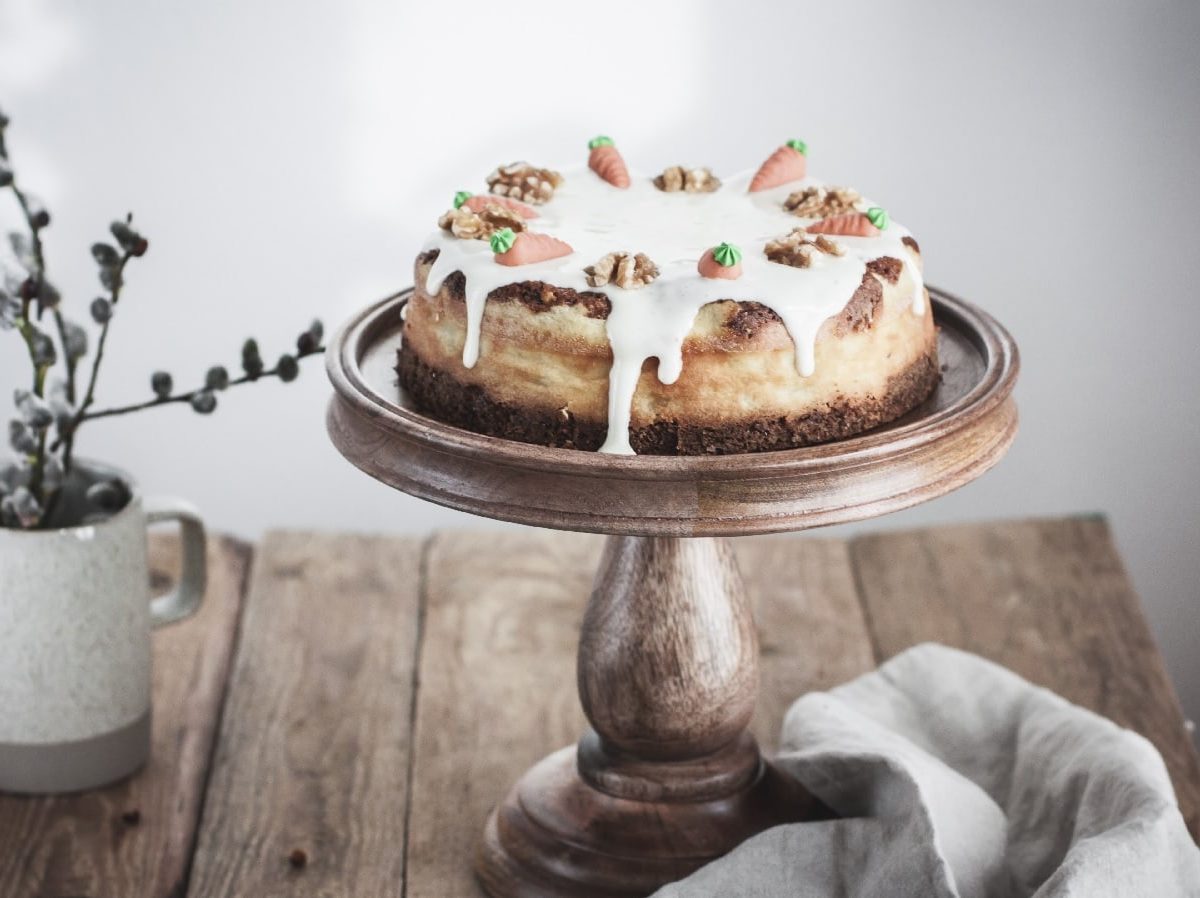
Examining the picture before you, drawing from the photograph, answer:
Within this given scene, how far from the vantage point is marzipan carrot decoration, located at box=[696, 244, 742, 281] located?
133cm

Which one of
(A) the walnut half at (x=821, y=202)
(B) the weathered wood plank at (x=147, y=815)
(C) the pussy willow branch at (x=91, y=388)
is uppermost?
(A) the walnut half at (x=821, y=202)

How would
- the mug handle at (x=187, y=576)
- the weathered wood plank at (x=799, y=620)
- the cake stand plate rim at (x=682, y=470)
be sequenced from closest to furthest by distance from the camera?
the cake stand plate rim at (x=682, y=470) → the mug handle at (x=187, y=576) → the weathered wood plank at (x=799, y=620)

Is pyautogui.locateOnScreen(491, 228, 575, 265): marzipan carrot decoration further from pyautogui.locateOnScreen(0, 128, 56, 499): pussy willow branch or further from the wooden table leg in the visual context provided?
pyautogui.locateOnScreen(0, 128, 56, 499): pussy willow branch

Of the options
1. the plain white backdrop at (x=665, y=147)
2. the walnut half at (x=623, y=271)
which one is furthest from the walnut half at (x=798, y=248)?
the plain white backdrop at (x=665, y=147)

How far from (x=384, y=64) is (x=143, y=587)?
89 cm

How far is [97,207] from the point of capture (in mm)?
2389

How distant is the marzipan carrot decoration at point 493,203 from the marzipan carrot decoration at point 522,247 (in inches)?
4.1

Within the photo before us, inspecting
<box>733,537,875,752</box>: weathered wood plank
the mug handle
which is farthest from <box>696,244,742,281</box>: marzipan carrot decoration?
the mug handle

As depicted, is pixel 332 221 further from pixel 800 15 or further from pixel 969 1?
pixel 969 1

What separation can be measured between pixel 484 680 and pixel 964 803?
24.3 inches

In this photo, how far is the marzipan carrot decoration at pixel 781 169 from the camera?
1604 mm

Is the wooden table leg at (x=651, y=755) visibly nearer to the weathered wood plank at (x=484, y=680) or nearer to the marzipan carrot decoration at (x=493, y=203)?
the weathered wood plank at (x=484, y=680)

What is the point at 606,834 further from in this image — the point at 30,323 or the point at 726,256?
the point at 30,323

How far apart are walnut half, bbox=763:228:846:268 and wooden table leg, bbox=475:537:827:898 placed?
30cm
